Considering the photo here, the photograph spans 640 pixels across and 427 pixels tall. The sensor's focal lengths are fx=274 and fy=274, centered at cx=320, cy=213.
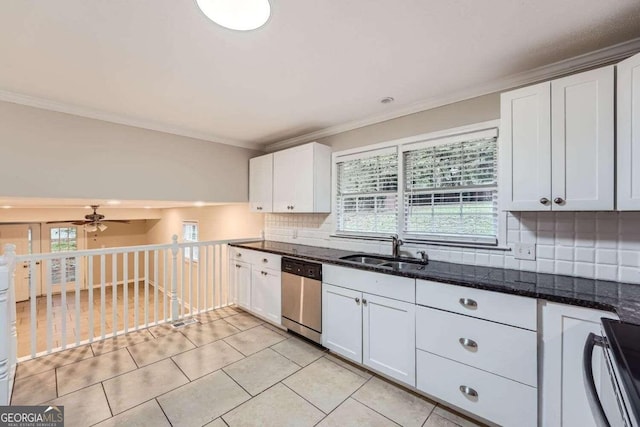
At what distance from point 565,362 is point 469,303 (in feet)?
1.67

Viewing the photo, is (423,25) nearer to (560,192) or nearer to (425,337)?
(560,192)

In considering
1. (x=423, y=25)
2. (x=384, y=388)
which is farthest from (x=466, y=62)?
(x=384, y=388)

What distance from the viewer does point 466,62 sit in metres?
1.92

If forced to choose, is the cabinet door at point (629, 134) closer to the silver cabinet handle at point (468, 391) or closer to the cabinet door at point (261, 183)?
the silver cabinet handle at point (468, 391)

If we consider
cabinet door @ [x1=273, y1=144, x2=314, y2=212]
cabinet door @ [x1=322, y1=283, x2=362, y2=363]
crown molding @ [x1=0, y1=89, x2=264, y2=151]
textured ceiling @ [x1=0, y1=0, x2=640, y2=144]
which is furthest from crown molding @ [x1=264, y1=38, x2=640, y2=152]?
crown molding @ [x1=0, y1=89, x2=264, y2=151]

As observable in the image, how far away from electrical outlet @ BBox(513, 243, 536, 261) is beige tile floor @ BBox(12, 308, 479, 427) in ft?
3.96

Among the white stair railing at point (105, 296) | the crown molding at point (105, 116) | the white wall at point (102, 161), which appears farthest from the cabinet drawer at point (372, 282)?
the crown molding at point (105, 116)

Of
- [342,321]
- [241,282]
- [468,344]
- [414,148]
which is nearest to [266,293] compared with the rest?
[241,282]

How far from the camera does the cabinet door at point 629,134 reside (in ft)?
4.77

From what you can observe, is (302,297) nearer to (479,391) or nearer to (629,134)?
(479,391)

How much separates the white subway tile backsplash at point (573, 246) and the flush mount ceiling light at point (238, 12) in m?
2.20

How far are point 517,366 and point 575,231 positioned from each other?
1.02m

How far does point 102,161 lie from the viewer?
2891mm

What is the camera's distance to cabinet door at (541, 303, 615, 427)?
1415 mm
